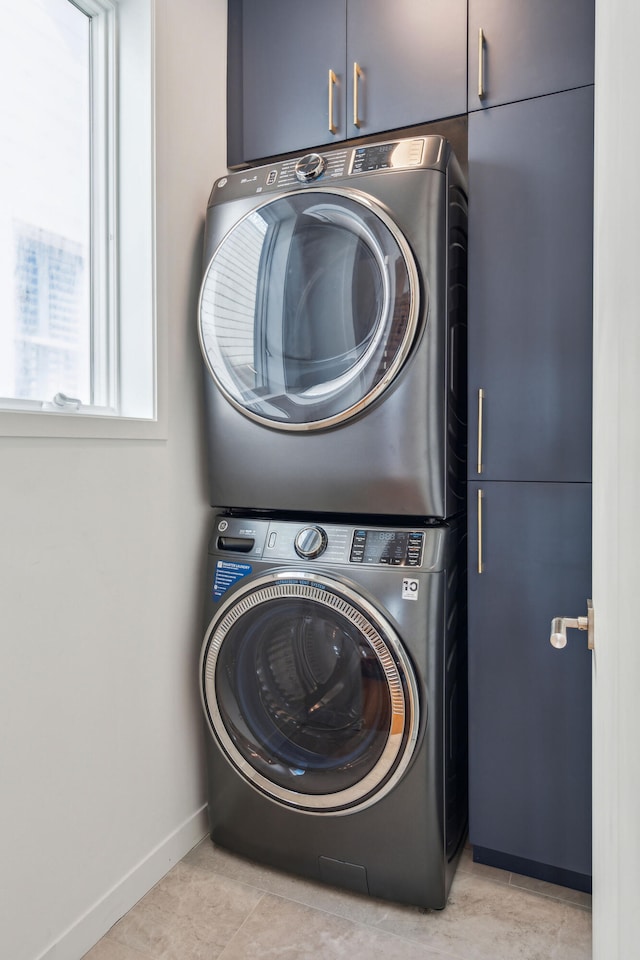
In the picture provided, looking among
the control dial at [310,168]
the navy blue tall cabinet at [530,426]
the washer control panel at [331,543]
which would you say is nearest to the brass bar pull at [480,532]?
the navy blue tall cabinet at [530,426]

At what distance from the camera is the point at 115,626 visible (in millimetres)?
1460

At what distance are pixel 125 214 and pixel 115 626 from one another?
1051mm

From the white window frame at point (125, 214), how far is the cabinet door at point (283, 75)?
1.15 ft

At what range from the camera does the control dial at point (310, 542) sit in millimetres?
1524

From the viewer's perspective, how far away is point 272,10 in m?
1.78

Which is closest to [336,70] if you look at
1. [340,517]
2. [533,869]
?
[340,517]

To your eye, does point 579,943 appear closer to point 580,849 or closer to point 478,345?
point 580,849

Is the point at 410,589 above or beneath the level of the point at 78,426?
beneath

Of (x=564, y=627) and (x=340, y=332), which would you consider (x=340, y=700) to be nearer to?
(x=564, y=627)

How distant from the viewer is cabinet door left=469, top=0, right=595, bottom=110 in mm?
1403

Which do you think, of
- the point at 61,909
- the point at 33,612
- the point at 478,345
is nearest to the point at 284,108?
the point at 478,345

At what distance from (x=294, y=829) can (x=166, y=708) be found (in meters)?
0.45

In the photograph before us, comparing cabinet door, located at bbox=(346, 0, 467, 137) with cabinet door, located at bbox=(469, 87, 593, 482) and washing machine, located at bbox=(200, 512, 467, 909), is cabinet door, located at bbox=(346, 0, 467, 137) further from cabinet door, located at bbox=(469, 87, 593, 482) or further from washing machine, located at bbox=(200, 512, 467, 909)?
washing machine, located at bbox=(200, 512, 467, 909)

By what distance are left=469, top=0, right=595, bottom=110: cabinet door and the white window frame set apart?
0.82 metres
